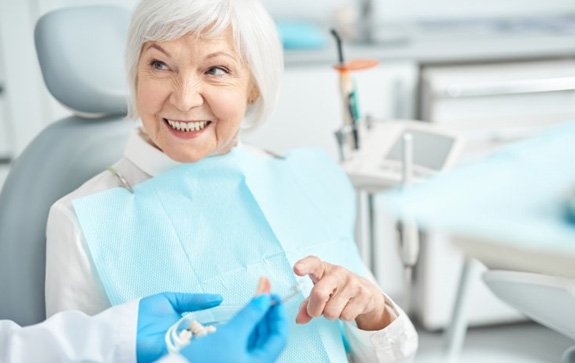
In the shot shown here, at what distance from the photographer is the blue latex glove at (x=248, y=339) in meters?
0.78

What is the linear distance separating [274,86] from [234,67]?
104 mm

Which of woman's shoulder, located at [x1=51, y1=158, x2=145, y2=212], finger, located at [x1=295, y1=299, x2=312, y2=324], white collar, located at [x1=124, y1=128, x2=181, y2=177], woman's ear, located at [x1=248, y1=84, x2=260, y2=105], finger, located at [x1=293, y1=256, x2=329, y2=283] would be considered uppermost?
woman's ear, located at [x1=248, y1=84, x2=260, y2=105]

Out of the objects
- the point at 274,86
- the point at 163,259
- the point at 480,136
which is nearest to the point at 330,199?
the point at 274,86

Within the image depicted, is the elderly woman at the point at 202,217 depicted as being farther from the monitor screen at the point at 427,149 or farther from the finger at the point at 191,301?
the monitor screen at the point at 427,149

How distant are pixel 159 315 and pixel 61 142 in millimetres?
496

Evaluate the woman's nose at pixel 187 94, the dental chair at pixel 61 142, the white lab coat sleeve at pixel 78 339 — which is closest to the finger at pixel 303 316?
the white lab coat sleeve at pixel 78 339

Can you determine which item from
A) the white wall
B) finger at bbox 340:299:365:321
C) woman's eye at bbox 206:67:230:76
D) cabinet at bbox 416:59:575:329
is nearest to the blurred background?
cabinet at bbox 416:59:575:329

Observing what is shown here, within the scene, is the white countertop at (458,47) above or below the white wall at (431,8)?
below

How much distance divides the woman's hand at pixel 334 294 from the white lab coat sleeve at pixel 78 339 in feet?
0.78

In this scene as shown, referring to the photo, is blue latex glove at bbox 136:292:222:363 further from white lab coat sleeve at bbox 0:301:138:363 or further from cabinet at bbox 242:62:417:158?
cabinet at bbox 242:62:417:158

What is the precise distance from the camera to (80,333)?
3.12 feet

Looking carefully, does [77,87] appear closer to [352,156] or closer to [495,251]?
[352,156]

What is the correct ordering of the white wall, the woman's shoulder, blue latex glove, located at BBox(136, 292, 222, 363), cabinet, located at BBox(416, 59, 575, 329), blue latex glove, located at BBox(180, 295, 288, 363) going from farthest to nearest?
the white wall → cabinet, located at BBox(416, 59, 575, 329) → the woman's shoulder → blue latex glove, located at BBox(136, 292, 222, 363) → blue latex glove, located at BBox(180, 295, 288, 363)

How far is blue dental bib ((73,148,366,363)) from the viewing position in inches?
42.6
